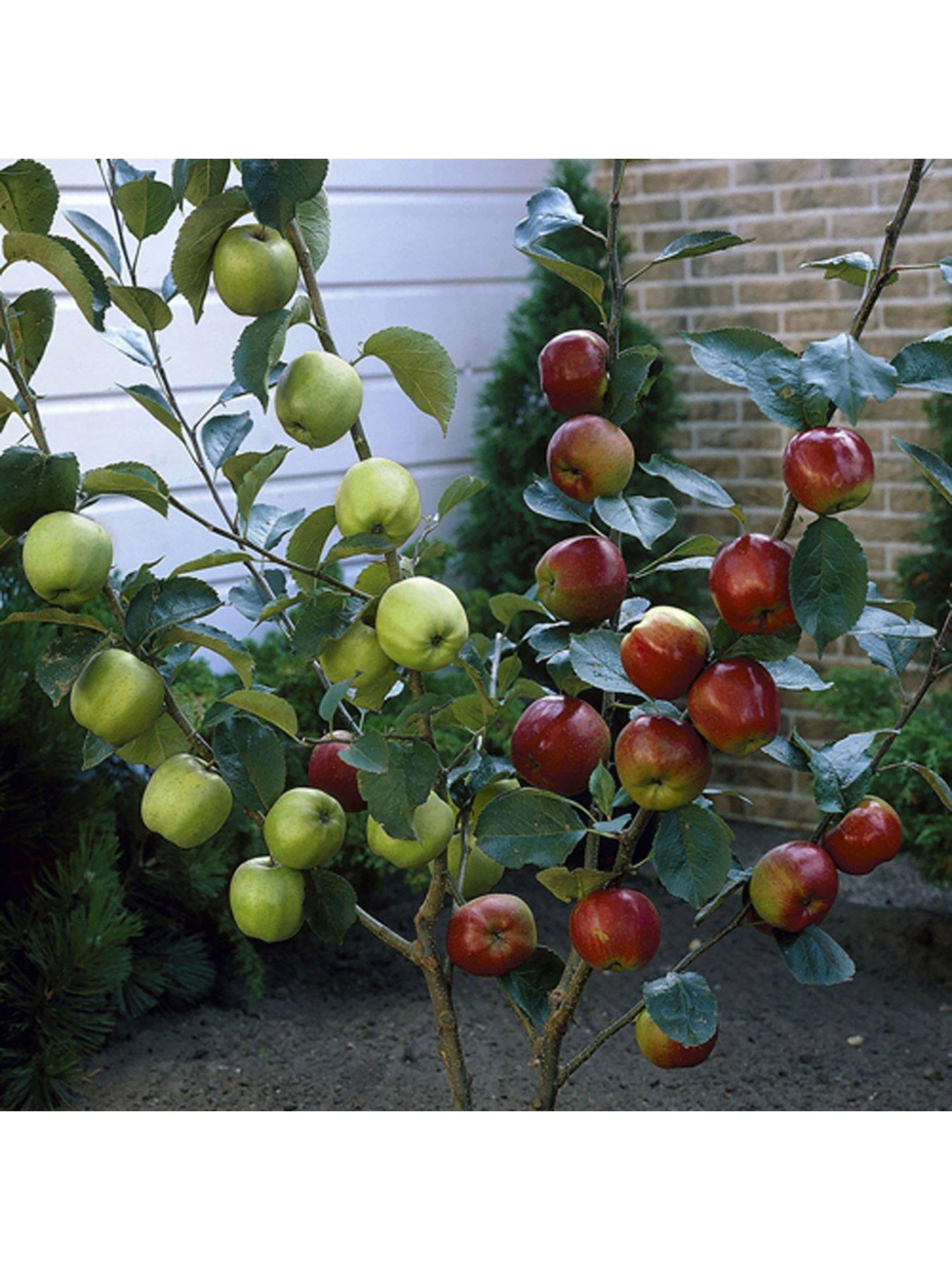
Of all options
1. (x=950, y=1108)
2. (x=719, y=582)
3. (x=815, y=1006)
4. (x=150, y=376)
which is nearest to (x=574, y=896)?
(x=719, y=582)

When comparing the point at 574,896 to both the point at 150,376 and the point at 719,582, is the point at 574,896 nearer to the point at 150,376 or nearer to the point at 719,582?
the point at 719,582

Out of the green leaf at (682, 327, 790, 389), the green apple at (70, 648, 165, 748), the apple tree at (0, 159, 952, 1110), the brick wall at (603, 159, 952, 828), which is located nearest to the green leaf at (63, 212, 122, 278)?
the apple tree at (0, 159, 952, 1110)

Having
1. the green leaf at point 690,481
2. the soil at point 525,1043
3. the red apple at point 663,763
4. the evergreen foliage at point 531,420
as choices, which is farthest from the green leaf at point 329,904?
the evergreen foliage at point 531,420

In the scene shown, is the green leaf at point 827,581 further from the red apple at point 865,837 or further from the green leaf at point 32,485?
the green leaf at point 32,485

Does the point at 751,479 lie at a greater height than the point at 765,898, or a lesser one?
lesser

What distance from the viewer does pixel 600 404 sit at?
Answer: 73cm

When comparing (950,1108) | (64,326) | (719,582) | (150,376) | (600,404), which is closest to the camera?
(719,582)

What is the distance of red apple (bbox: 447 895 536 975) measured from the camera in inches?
31.2

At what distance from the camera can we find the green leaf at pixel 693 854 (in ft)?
2.31

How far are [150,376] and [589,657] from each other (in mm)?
2200

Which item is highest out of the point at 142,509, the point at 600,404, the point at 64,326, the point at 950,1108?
the point at 600,404

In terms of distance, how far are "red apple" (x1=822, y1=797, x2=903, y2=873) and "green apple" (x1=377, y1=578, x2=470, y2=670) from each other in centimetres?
29

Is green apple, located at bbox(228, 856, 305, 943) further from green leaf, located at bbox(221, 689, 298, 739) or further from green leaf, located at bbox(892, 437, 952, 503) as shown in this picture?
green leaf, located at bbox(892, 437, 952, 503)

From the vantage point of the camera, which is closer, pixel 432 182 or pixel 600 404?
pixel 600 404
